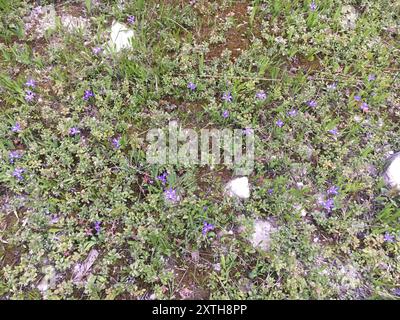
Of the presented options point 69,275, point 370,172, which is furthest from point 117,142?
point 370,172

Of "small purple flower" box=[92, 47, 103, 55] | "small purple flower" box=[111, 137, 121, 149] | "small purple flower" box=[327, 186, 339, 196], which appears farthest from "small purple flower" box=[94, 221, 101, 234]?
"small purple flower" box=[327, 186, 339, 196]

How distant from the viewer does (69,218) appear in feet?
11.2

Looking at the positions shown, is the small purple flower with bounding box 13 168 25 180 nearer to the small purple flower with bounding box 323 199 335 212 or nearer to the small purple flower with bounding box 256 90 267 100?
the small purple flower with bounding box 256 90 267 100

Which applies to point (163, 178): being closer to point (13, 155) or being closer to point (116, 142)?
point (116, 142)

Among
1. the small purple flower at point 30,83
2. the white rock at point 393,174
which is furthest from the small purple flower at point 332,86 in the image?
the small purple flower at point 30,83

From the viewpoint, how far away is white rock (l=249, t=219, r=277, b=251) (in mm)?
3436

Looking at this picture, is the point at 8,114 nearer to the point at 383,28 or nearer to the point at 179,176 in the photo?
the point at 179,176

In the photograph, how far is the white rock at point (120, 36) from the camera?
4.33 meters

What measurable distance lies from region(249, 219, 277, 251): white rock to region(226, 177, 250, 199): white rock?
29 cm

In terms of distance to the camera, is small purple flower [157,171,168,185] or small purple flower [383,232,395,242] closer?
small purple flower [383,232,395,242]

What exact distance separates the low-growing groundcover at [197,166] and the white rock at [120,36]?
8 cm

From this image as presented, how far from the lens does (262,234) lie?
3494 mm

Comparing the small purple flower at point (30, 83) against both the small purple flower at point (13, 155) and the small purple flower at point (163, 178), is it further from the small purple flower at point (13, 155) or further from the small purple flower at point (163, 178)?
the small purple flower at point (163, 178)

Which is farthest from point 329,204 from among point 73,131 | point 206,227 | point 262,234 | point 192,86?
point 73,131
